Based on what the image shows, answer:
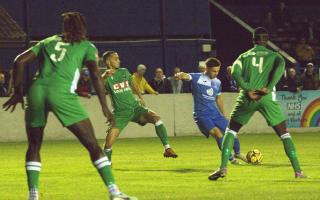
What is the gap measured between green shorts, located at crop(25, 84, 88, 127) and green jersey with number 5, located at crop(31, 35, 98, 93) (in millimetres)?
64

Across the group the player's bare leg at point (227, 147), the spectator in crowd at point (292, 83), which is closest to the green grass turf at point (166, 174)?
the player's bare leg at point (227, 147)

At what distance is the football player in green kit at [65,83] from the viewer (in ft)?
35.2

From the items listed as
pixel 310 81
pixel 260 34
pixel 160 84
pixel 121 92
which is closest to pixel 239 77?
pixel 260 34

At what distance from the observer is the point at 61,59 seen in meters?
10.8

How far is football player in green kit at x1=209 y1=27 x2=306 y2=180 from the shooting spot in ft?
46.3

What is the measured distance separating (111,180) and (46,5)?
24.1 metres

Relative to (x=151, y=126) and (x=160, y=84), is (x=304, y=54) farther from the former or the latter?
(x=151, y=126)

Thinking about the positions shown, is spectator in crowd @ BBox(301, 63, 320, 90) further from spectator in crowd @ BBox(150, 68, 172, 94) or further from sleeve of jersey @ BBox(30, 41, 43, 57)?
sleeve of jersey @ BBox(30, 41, 43, 57)

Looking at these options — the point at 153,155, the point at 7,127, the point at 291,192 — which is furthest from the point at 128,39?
the point at 291,192

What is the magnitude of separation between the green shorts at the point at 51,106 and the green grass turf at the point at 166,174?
1.65 m

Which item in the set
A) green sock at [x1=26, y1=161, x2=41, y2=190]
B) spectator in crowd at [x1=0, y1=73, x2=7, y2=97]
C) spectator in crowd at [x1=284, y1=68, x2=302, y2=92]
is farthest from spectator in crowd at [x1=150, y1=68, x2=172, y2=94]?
green sock at [x1=26, y1=161, x2=41, y2=190]

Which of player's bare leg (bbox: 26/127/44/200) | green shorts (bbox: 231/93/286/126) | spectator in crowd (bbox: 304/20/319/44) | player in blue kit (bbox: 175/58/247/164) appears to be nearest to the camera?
player's bare leg (bbox: 26/127/44/200)

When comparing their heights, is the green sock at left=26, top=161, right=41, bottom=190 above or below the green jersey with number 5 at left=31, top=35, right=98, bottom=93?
below

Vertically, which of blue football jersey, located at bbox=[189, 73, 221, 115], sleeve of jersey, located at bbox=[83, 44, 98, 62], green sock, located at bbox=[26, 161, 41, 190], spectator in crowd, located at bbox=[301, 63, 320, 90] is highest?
sleeve of jersey, located at bbox=[83, 44, 98, 62]
